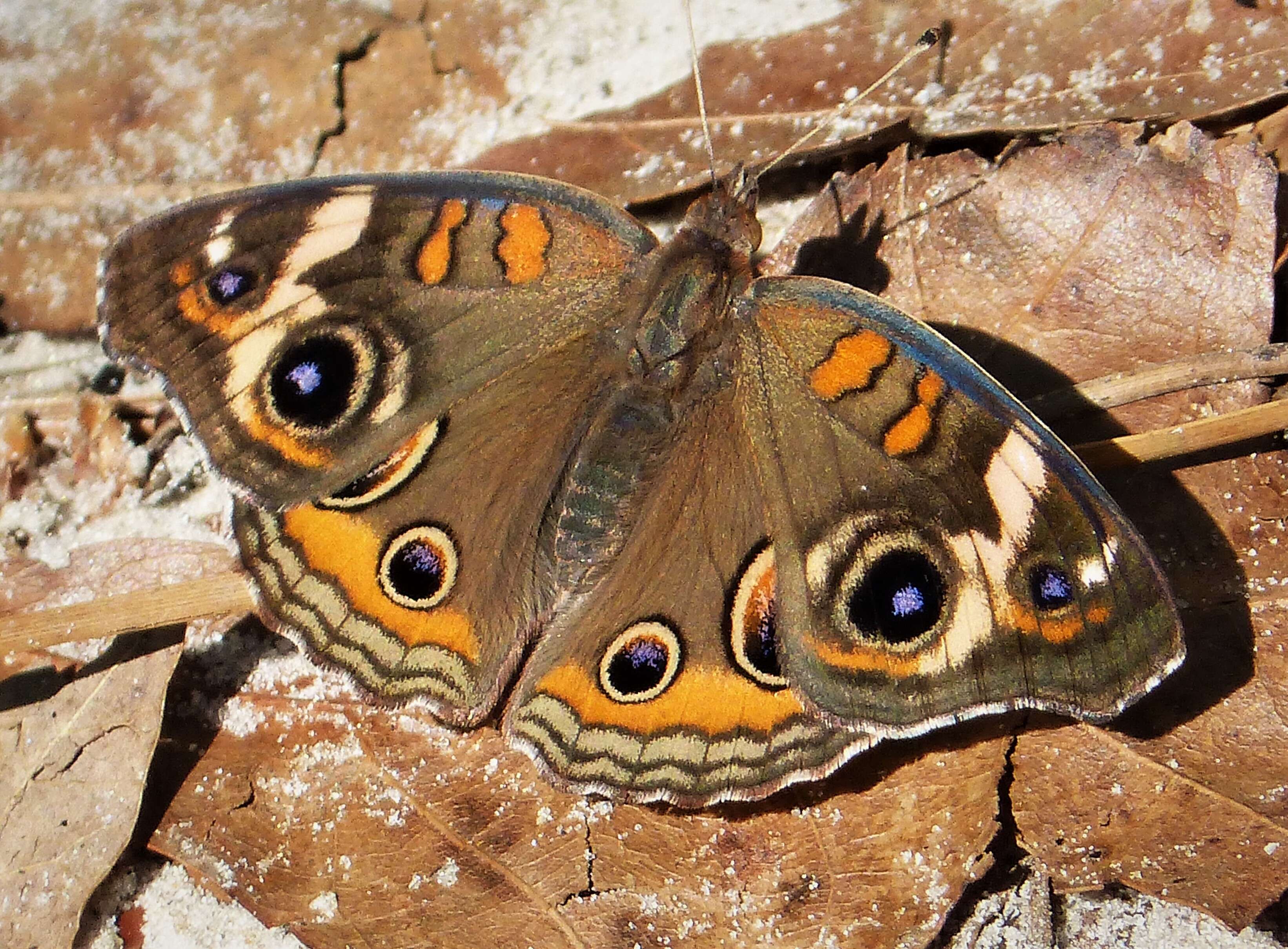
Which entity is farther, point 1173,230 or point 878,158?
point 878,158

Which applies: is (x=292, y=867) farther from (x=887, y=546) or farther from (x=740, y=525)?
(x=887, y=546)

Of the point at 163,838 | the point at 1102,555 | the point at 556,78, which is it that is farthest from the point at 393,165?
the point at 1102,555

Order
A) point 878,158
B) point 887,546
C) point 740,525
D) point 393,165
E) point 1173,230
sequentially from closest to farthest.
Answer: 1. point 887,546
2. point 740,525
3. point 1173,230
4. point 878,158
5. point 393,165

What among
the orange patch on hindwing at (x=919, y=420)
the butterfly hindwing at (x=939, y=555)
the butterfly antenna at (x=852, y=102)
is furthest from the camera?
the butterfly antenna at (x=852, y=102)

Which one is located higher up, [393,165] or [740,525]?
[393,165]

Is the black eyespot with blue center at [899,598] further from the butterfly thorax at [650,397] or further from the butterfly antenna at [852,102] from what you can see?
the butterfly antenna at [852,102]

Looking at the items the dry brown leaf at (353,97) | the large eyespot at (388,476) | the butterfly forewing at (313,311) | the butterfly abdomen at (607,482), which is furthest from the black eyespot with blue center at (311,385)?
the dry brown leaf at (353,97)

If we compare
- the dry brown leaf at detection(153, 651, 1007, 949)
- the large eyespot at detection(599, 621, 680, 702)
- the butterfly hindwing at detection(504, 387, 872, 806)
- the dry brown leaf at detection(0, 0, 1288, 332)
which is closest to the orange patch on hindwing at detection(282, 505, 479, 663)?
the butterfly hindwing at detection(504, 387, 872, 806)
